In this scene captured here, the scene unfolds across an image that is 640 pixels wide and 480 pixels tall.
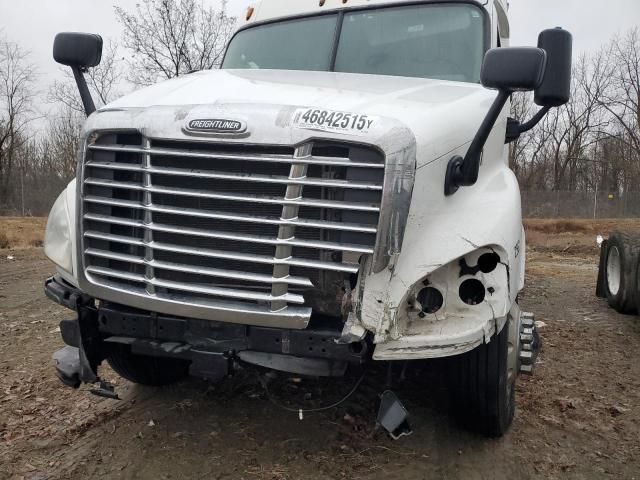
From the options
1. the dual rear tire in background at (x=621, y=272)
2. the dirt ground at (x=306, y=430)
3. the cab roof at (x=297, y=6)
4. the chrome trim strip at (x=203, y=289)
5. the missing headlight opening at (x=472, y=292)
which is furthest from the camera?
the dual rear tire in background at (x=621, y=272)

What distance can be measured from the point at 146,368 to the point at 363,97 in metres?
2.54

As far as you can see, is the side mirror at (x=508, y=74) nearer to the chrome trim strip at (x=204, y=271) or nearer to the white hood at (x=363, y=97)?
the white hood at (x=363, y=97)

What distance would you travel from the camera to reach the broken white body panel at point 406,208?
9.27ft

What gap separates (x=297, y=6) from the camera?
5.00 meters

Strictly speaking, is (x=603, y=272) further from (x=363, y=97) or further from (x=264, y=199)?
(x=264, y=199)

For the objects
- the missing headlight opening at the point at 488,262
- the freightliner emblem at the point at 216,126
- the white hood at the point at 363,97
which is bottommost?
the missing headlight opening at the point at 488,262

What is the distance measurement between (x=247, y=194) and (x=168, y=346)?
3.09ft

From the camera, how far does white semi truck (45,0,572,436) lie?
2.82 m

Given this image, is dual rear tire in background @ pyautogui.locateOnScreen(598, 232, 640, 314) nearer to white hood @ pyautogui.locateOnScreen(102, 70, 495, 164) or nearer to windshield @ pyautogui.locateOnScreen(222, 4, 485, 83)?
windshield @ pyautogui.locateOnScreen(222, 4, 485, 83)

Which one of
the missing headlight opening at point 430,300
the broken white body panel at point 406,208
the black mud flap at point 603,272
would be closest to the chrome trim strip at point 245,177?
the broken white body panel at point 406,208

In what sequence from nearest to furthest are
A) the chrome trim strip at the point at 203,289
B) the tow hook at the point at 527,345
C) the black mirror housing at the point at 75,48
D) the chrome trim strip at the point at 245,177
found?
the chrome trim strip at the point at 245,177, the chrome trim strip at the point at 203,289, the tow hook at the point at 527,345, the black mirror housing at the point at 75,48

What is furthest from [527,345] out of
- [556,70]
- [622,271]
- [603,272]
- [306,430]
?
[603,272]

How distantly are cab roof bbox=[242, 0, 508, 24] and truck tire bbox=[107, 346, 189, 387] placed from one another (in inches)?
116

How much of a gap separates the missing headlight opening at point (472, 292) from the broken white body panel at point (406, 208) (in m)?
0.02
